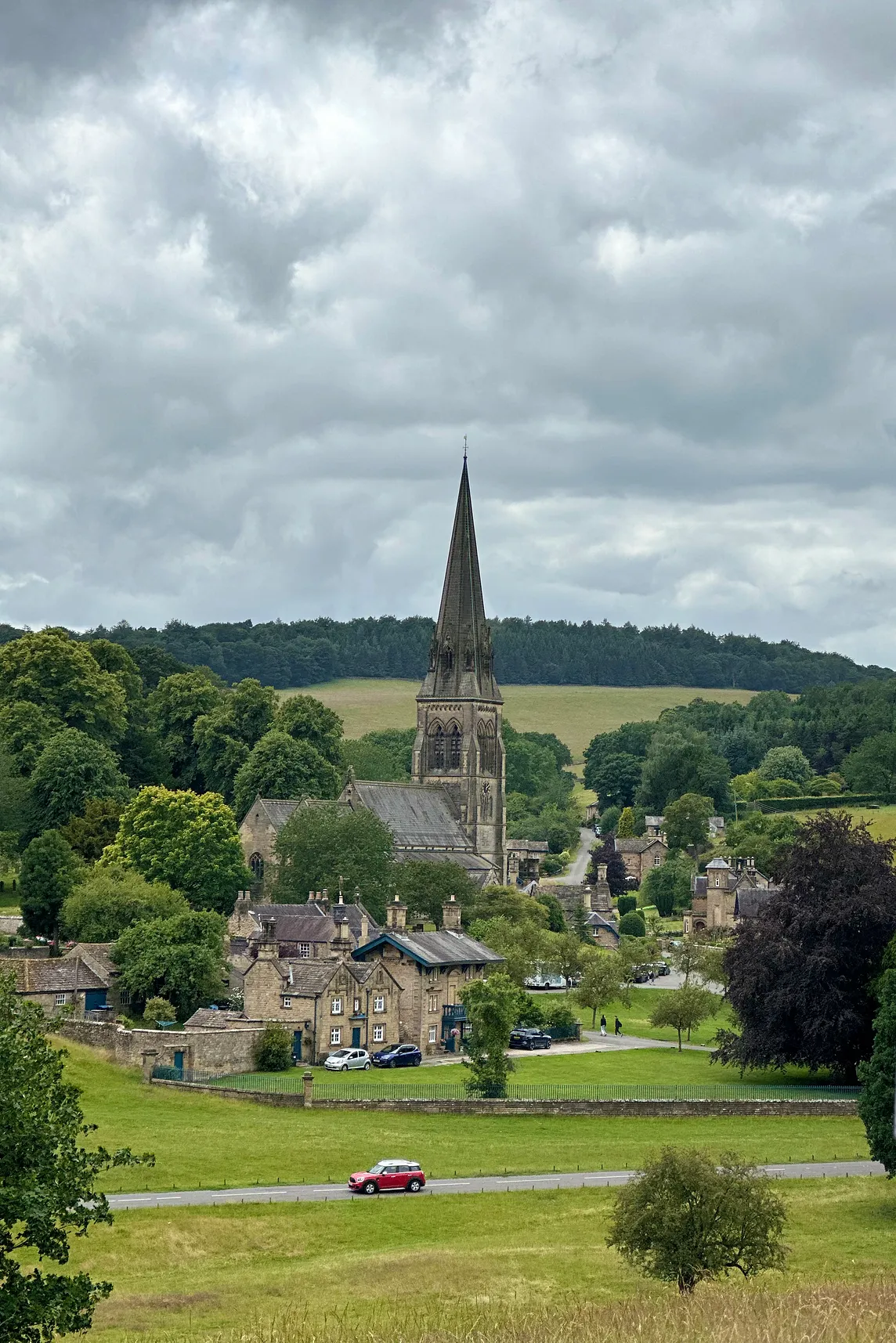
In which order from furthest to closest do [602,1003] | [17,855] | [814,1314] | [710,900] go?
1. [710,900]
2. [17,855]
3. [602,1003]
4. [814,1314]

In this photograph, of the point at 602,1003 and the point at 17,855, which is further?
the point at 17,855

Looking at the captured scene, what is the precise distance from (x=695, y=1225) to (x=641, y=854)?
12983cm

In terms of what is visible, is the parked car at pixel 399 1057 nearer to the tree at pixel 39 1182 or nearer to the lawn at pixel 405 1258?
the lawn at pixel 405 1258

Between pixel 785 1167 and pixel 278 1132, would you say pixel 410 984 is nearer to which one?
pixel 278 1132

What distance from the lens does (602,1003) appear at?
85.2m

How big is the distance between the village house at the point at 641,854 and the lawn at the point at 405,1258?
115022mm

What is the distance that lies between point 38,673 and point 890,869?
65772mm

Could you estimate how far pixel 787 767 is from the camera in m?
191

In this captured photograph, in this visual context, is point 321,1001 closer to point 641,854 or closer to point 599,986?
point 599,986

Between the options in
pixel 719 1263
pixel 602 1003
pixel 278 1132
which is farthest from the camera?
pixel 602 1003

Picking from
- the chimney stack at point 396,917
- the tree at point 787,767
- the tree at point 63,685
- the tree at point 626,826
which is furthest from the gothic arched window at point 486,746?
the chimney stack at point 396,917

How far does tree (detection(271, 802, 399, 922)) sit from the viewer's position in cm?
9725

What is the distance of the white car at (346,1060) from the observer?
2709 inches

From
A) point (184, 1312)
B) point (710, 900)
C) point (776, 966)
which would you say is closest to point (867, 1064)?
point (776, 966)
